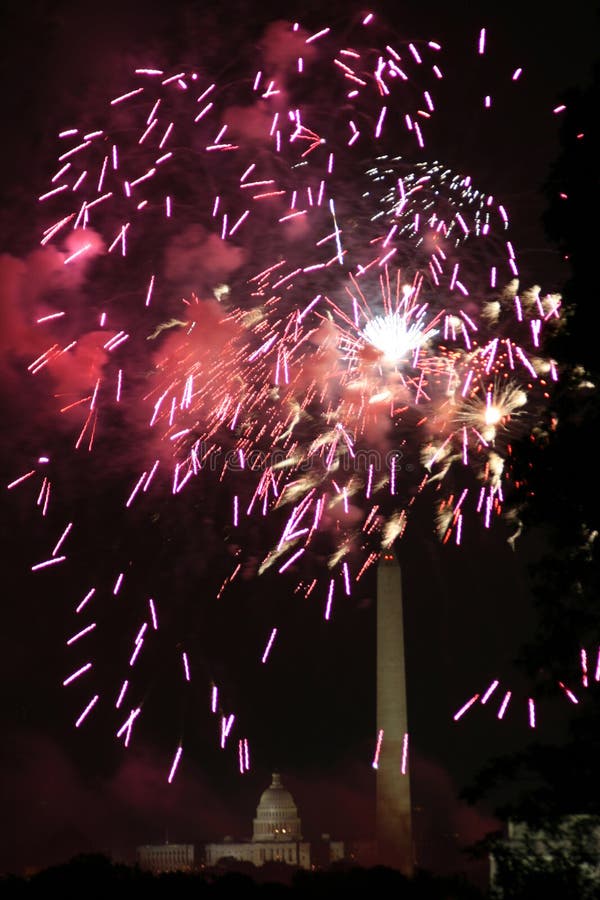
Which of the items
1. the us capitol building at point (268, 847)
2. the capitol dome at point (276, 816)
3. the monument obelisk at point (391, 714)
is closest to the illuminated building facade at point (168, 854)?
the us capitol building at point (268, 847)

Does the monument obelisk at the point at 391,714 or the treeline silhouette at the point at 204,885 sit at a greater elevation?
the monument obelisk at the point at 391,714

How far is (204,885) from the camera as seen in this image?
72.4 feet

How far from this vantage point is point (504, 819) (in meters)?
19.2

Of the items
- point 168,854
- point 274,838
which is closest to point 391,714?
point 274,838

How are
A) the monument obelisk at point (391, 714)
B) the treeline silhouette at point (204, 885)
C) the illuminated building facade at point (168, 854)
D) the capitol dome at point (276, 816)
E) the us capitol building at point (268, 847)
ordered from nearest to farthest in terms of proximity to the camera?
1. the treeline silhouette at point (204, 885)
2. the monument obelisk at point (391, 714)
3. the us capitol building at point (268, 847)
4. the capitol dome at point (276, 816)
5. the illuminated building facade at point (168, 854)

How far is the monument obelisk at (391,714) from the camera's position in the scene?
4662 centimetres

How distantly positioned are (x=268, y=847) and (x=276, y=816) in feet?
21.0

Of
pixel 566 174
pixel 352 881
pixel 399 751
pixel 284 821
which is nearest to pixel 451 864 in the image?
pixel 399 751

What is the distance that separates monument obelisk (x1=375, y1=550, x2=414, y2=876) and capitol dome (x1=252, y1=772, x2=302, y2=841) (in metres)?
98.9

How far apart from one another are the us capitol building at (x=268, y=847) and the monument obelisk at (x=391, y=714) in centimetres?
8688

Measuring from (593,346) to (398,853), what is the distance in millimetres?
30944

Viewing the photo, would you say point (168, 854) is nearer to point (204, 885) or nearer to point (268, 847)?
point (268, 847)

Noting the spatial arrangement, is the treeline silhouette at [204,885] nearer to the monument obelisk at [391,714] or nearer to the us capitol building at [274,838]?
the monument obelisk at [391,714]

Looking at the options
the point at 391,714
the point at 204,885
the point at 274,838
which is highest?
the point at 274,838
